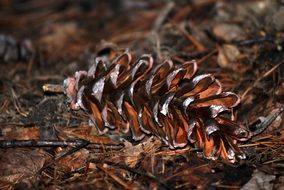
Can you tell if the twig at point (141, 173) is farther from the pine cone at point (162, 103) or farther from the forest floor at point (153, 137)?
the pine cone at point (162, 103)

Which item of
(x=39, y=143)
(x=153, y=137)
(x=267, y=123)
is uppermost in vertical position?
(x=39, y=143)

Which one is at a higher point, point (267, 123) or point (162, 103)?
point (162, 103)

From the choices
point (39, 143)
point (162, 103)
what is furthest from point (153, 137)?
point (39, 143)

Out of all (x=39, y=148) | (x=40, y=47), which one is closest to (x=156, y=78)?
(x=39, y=148)

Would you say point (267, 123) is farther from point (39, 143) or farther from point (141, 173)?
point (39, 143)

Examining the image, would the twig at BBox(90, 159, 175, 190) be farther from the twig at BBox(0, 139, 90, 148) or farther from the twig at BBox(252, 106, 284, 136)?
the twig at BBox(252, 106, 284, 136)

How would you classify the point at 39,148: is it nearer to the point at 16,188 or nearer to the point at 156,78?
the point at 16,188
